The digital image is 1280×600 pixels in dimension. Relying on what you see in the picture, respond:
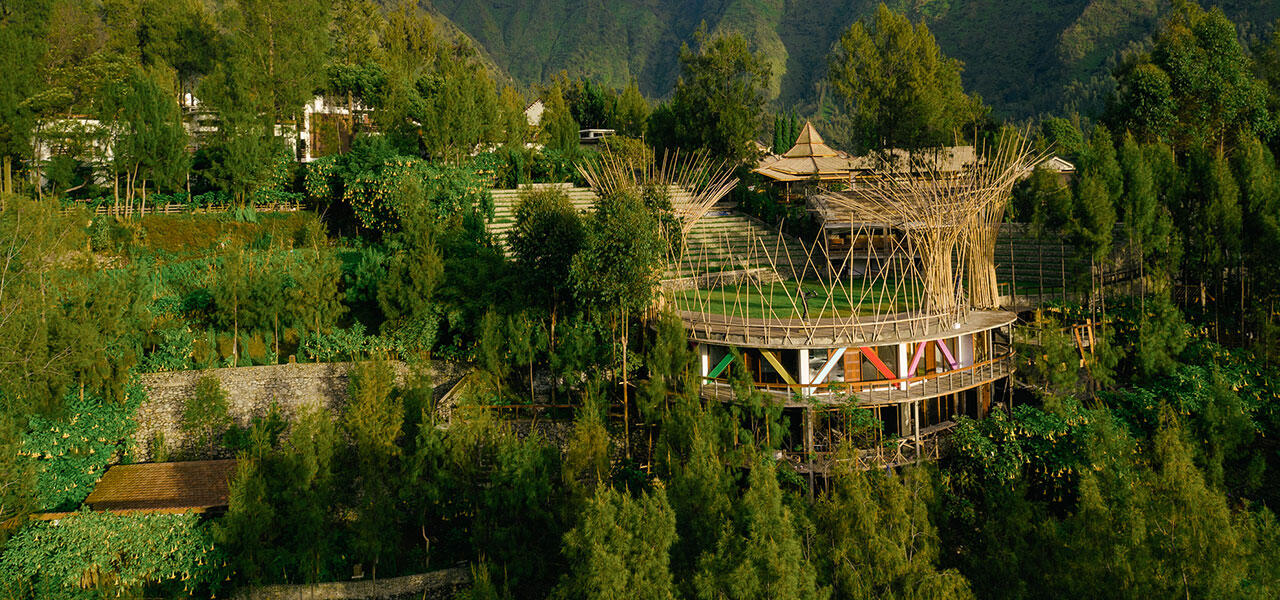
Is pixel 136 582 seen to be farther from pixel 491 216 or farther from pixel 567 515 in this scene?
pixel 491 216

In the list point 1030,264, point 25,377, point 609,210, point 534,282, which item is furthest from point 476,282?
point 1030,264

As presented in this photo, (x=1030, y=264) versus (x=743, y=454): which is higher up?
(x=1030, y=264)

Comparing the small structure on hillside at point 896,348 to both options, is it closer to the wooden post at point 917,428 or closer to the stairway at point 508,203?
the wooden post at point 917,428

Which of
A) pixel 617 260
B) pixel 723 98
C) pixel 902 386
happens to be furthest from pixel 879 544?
pixel 723 98

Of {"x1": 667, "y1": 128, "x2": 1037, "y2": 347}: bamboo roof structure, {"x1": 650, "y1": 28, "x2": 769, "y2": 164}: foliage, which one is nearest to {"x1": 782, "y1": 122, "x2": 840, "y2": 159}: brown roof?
{"x1": 650, "y1": 28, "x2": 769, "y2": 164}: foliage

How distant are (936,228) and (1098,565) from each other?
804 cm

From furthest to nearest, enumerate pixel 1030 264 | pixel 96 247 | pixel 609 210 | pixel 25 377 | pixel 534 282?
1. pixel 1030 264
2. pixel 96 247
3. pixel 534 282
4. pixel 609 210
5. pixel 25 377

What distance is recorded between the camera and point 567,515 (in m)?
13.2

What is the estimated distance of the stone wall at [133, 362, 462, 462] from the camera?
1727 centimetres

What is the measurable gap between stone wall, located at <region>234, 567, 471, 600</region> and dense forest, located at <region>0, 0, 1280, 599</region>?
24 cm

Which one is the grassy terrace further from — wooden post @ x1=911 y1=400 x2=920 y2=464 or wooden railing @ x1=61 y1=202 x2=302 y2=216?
wooden railing @ x1=61 y1=202 x2=302 y2=216

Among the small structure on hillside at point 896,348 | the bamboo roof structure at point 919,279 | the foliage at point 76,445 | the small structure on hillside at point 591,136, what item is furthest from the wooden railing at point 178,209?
the small structure on hillside at point 591,136

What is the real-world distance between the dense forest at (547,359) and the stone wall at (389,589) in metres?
0.24

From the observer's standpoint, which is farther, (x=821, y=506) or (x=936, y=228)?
(x=936, y=228)
